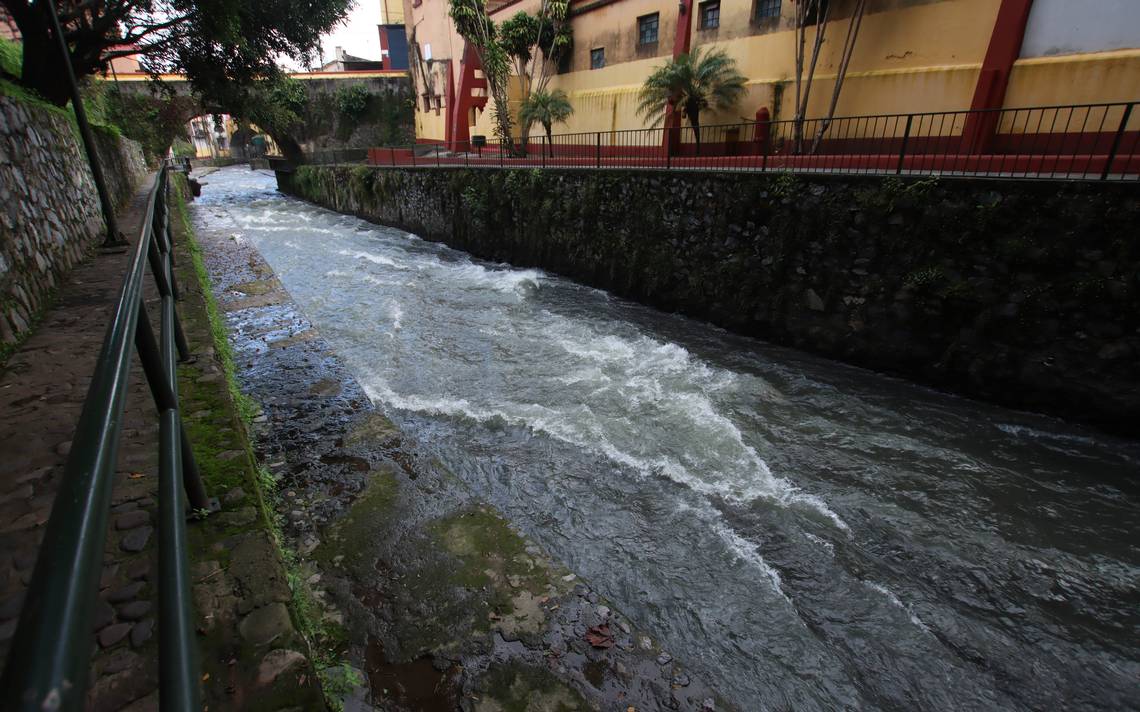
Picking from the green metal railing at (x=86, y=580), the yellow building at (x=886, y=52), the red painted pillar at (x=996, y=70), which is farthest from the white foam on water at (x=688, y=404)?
the yellow building at (x=886, y=52)

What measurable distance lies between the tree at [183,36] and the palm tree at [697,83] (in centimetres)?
795

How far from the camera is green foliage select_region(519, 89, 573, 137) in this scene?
19.0 meters

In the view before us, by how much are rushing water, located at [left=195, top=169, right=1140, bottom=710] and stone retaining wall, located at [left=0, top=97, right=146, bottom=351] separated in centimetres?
316

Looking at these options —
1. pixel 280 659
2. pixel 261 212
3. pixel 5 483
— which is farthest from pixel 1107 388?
pixel 261 212

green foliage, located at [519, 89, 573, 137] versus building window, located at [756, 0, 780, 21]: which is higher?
building window, located at [756, 0, 780, 21]

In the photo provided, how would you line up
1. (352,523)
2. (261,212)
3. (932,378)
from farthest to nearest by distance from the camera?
(261,212) → (932,378) → (352,523)

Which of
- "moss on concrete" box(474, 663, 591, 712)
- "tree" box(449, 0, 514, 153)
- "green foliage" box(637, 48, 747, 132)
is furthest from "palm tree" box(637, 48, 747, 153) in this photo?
"moss on concrete" box(474, 663, 591, 712)

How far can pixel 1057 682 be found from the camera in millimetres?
3549

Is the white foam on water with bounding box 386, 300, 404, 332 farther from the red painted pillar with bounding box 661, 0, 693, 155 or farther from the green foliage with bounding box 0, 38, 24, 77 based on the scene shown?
the red painted pillar with bounding box 661, 0, 693, 155

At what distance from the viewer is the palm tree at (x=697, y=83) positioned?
13.2 metres

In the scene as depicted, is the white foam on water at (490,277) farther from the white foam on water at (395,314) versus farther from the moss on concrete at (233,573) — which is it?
the moss on concrete at (233,573)

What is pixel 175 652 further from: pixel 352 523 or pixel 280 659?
pixel 352 523

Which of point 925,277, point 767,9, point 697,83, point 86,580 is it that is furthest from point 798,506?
point 767,9

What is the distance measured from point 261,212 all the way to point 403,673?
25162mm
